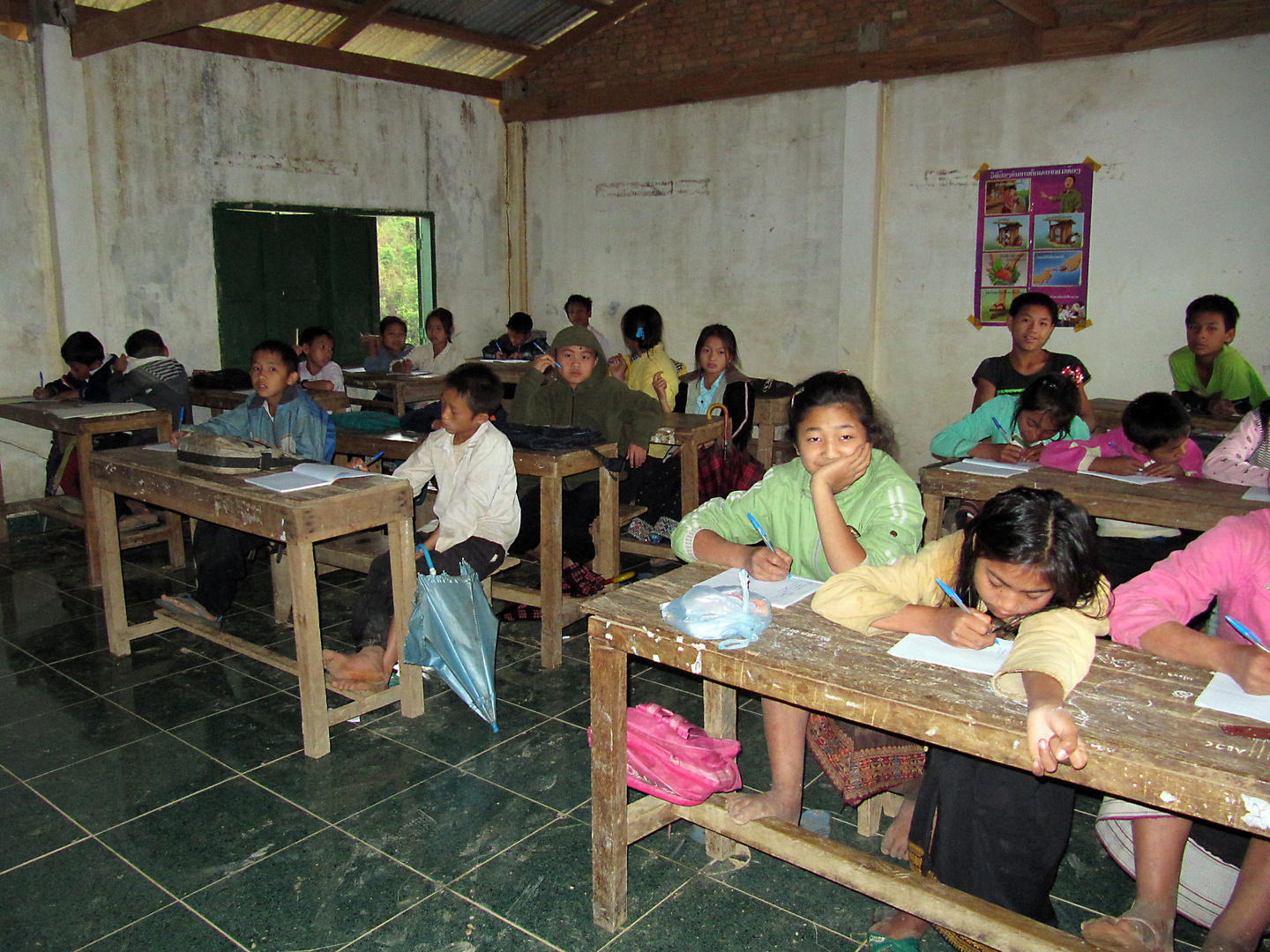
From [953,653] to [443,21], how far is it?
7483mm

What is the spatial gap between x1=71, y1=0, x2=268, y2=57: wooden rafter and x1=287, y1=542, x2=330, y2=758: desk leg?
3587 millimetres

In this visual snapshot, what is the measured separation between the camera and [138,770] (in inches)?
110

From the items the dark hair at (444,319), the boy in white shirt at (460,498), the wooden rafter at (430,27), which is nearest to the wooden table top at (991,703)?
the boy in white shirt at (460,498)

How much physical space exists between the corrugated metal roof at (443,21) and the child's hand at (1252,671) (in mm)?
7190

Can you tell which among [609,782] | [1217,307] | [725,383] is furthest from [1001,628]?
[1217,307]

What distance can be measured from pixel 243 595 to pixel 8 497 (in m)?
2.66

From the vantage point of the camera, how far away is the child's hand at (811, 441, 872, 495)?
2170mm

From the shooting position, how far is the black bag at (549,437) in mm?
3770

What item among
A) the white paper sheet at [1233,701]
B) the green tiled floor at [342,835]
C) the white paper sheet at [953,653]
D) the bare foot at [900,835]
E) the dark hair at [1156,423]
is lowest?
the green tiled floor at [342,835]

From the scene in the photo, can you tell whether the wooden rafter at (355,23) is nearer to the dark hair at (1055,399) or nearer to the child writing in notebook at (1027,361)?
the child writing in notebook at (1027,361)

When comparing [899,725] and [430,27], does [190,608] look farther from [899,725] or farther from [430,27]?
[430,27]

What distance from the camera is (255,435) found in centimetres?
395

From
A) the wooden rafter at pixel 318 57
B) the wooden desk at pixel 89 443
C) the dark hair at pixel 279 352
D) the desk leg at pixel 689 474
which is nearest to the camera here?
the dark hair at pixel 279 352

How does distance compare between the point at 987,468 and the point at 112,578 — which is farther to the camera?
the point at 112,578
